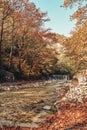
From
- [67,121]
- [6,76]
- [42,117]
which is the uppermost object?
[67,121]

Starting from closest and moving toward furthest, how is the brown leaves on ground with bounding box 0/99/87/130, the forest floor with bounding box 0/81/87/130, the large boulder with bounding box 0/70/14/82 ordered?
the brown leaves on ground with bounding box 0/99/87/130, the forest floor with bounding box 0/81/87/130, the large boulder with bounding box 0/70/14/82

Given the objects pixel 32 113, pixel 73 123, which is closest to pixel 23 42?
pixel 32 113

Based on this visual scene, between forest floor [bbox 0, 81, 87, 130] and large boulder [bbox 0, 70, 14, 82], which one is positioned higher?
forest floor [bbox 0, 81, 87, 130]

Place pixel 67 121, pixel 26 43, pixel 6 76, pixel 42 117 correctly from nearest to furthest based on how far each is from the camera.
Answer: pixel 67 121 < pixel 42 117 < pixel 6 76 < pixel 26 43

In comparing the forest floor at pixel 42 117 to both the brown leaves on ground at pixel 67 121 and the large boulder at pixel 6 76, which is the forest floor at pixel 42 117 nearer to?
the brown leaves on ground at pixel 67 121

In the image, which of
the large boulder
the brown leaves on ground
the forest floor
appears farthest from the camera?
the large boulder

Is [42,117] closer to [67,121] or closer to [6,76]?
[67,121]

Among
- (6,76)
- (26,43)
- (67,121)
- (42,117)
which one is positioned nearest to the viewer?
(67,121)

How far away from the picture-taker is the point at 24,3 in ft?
121

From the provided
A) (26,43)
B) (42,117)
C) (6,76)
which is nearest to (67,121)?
(42,117)

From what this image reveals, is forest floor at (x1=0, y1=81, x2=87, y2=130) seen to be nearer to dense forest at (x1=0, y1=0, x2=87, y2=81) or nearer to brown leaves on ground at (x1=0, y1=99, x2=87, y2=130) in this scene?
brown leaves on ground at (x1=0, y1=99, x2=87, y2=130)

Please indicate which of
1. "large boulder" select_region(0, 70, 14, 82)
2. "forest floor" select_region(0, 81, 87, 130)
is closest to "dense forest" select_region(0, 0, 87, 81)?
"large boulder" select_region(0, 70, 14, 82)

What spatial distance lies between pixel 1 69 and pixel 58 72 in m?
25.3

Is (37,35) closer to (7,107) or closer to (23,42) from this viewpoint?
(23,42)
